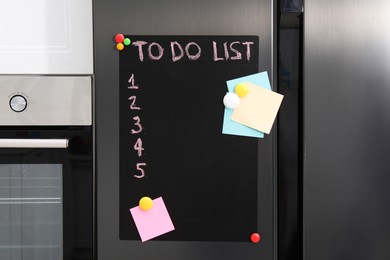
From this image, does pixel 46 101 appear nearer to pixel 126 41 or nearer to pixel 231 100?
pixel 126 41

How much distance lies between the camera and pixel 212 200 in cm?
114

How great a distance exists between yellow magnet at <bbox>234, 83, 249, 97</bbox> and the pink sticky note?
347 mm

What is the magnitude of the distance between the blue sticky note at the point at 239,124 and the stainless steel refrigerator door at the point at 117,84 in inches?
0.9

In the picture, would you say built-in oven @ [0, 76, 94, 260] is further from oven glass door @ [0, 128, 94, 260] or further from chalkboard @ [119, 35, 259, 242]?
chalkboard @ [119, 35, 259, 242]

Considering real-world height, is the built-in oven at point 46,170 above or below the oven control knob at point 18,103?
below

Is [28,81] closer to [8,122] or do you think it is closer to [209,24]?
[8,122]

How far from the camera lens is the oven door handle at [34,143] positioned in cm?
118

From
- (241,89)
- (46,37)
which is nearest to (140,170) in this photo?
(241,89)

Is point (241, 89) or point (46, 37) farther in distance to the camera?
point (46, 37)

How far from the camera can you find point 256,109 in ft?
3.74

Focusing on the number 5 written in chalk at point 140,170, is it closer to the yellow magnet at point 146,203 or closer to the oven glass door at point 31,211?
the yellow magnet at point 146,203

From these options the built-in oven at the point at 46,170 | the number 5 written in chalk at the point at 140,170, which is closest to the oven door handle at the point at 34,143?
the built-in oven at the point at 46,170

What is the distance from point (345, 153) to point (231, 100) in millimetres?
322

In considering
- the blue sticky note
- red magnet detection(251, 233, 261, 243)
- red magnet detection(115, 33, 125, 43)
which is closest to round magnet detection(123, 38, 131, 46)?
red magnet detection(115, 33, 125, 43)
